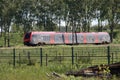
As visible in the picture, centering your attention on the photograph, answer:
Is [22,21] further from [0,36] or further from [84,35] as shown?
[84,35]

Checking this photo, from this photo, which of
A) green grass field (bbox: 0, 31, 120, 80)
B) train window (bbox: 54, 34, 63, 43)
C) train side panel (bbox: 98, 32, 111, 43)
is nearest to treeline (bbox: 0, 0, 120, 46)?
train side panel (bbox: 98, 32, 111, 43)

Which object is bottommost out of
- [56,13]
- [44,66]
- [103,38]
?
[44,66]

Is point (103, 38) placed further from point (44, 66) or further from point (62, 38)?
point (44, 66)

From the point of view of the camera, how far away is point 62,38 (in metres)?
61.4

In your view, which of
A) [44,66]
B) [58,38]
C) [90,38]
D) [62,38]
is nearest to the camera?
[44,66]

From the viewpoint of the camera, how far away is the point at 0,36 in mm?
77500

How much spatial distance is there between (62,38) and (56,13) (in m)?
16.0

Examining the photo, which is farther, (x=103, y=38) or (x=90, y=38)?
(x=103, y=38)

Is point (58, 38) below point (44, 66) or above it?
above

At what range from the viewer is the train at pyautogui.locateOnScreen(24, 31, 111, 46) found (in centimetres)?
5822

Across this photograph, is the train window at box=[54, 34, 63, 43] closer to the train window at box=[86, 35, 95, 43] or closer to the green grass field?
the train window at box=[86, 35, 95, 43]

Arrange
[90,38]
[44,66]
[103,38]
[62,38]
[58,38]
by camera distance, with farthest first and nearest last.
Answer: [103,38], [90,38], [62,38], [58,38], [44,66]

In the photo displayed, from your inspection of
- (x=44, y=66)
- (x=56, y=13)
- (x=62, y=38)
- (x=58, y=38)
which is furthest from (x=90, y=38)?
(x=44, y=66)

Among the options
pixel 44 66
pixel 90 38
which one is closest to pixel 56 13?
pixel 90 38
